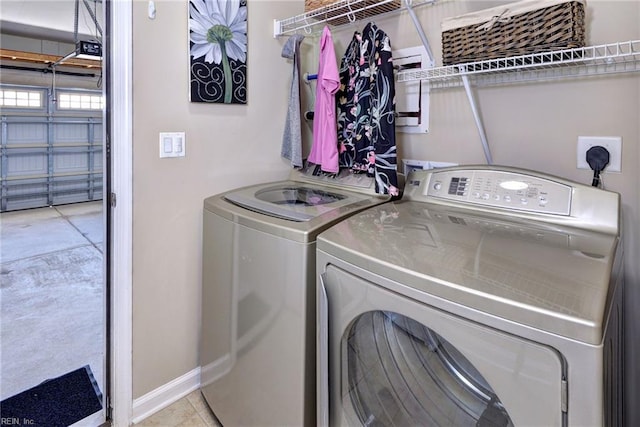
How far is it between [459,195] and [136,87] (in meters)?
1.38

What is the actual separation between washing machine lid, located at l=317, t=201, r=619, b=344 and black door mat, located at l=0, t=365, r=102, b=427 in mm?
1516

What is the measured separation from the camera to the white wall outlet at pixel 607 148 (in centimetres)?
125

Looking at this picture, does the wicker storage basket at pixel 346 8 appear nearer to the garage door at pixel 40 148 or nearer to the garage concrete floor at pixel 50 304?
the garage concrete floor at pixel 50 304

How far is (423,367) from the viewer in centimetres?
97

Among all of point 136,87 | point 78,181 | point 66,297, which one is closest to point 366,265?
point 136,87

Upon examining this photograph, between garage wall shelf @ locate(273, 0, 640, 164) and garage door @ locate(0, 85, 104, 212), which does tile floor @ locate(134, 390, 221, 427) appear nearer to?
garage wall shelf @ locate(273, 0, 640, 164)

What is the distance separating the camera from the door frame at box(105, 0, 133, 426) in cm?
148

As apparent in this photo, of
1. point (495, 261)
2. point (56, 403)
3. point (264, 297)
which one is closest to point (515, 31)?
point (495, 261)

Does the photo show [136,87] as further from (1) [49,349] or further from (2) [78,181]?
(2) [78,181]

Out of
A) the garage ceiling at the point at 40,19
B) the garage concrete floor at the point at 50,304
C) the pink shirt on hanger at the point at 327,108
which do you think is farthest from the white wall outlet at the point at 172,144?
the garage ceiling at the point at 40,19

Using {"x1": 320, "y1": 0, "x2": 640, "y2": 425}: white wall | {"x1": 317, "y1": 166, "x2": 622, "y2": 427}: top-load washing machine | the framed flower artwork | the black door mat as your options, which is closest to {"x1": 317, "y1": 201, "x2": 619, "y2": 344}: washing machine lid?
{"x1": 317, "y1": 166, "x2": 622, "y2": 427}: top-load washing machine

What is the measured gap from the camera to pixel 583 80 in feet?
4.26

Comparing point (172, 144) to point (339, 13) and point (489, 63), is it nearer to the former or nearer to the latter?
point (339, 13)

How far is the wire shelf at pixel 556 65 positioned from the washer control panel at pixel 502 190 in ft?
1.19
